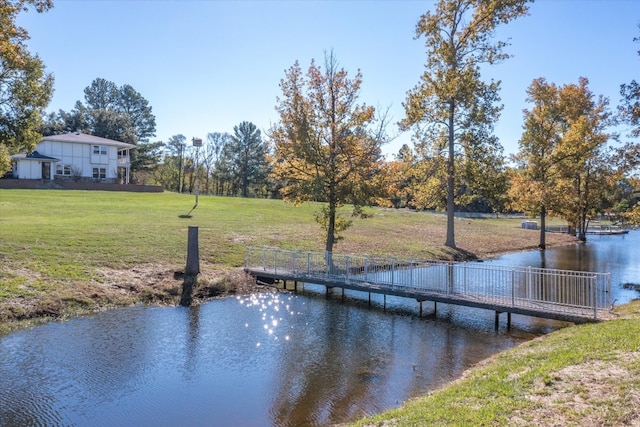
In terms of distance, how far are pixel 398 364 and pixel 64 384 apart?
7.20 meters

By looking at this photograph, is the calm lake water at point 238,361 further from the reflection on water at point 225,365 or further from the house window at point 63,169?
the house window at point 63,169

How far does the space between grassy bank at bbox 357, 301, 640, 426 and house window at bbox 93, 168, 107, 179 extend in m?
58.8

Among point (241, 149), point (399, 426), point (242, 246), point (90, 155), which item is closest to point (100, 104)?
point (241, 149)

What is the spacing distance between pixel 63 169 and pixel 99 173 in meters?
4.12

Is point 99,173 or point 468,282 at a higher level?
point 99,173

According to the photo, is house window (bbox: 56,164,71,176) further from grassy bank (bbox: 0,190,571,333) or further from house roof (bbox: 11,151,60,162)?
grassy bank (bbox: 0,190,571,333)

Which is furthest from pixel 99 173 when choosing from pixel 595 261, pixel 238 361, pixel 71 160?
pixel 238 361

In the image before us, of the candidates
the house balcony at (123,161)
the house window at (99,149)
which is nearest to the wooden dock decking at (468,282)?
the house window at (99,149)

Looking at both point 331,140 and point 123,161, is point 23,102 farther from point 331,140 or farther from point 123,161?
point 123,161

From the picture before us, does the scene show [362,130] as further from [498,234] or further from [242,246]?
[498,234]

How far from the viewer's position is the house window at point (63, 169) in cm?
5547

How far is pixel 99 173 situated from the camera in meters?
58.5

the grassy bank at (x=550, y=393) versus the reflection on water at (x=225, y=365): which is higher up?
the grassy bank at (x=550, y=393)

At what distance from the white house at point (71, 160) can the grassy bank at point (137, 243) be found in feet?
41.7
